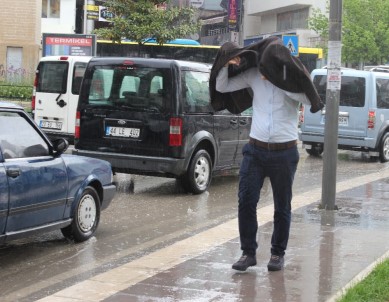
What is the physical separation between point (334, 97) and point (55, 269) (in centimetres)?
464

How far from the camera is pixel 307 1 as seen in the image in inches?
2378

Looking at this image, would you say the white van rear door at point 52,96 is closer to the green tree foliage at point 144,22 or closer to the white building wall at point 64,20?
the green tree foliage at point 144,22

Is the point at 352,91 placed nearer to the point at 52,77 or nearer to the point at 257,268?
the point at 52,77

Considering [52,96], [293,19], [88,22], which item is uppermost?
[293,19]

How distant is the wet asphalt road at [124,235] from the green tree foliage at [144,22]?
12.2 m

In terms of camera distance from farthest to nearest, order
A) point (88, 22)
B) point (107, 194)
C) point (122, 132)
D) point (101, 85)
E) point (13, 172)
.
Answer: point (88, 22) < point (101, 85) < point (122, 132) < point (107, 194) < point (13, 172)

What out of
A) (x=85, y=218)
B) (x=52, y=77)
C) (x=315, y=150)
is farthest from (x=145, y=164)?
(x=315, y=150)

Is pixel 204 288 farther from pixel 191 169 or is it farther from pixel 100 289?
pixel 191 169

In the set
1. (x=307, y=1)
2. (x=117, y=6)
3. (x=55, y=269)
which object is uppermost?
(x=307, y=1)

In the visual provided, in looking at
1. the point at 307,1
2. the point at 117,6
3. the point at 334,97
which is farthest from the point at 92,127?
the point at 307,1

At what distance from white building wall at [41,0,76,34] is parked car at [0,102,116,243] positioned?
44278 mm

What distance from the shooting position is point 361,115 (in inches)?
677

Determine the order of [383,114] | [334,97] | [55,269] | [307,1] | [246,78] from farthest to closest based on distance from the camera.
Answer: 1. [307,1]
2. [383,114]
3. [334,97]
4. [55,269]
5. [246,78]

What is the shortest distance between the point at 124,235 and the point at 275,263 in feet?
8.24
